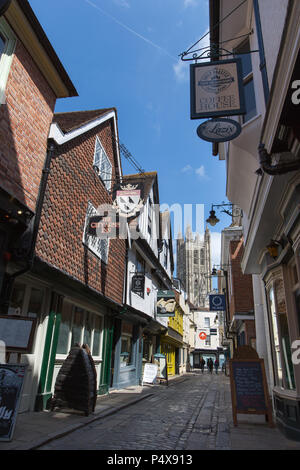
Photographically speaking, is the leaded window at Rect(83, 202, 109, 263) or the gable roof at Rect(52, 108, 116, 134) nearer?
the gable roof at Rect(52, 108, 116, 134)

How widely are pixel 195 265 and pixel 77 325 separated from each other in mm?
85866

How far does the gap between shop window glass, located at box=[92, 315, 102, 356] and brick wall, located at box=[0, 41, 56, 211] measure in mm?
5664

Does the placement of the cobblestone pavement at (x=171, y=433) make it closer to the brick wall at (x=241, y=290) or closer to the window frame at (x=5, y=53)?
the window frame at (x=5, y=53)

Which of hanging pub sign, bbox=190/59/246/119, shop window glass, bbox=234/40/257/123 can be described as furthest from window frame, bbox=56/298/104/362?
shop window glass, bbox=234/40/257/123

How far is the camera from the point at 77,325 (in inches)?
379

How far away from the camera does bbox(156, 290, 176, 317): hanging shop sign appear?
1900 centimetres

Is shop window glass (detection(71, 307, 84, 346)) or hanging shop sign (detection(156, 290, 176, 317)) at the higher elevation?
hanging shop sign (detection(156, 290, 176, 317))

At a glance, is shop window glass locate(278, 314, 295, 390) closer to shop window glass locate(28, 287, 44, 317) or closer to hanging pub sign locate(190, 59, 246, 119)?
hanging pub sign locate(190, 59, 246, 119)

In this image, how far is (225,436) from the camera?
582 centimetres

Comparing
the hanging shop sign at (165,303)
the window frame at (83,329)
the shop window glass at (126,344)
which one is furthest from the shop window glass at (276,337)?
the hanging shop sign at (165,303)

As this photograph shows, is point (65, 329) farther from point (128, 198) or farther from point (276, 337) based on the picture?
point (276, 337)

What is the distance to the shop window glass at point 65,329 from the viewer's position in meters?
8.51
